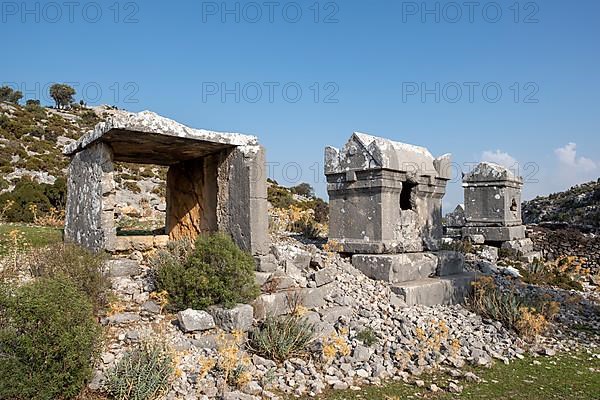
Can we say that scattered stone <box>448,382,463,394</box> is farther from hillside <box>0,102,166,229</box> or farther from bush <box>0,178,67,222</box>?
bush <box>0,178,67,222</box>

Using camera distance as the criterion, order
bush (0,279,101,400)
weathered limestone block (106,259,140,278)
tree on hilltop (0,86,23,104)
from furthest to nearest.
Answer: tree on hilltop (0,86,23,104)
weathered limestone block (106,259,140,278)
bush (0,279,101,400)

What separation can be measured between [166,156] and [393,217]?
13.7 feet

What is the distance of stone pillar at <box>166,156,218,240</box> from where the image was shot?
793cm

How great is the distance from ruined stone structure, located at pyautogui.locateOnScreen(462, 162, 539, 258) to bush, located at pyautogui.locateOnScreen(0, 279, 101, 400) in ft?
36.5

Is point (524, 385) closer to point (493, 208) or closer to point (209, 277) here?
point (209, 277)

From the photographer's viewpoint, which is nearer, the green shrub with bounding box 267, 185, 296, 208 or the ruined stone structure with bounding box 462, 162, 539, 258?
the ruined stone structure with bounding box 462, 162, 539, 258

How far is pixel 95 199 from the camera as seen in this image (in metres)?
6.90

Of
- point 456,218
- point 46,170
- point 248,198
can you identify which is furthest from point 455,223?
point 46,170

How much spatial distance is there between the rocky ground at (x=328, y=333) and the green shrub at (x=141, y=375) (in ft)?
0.47

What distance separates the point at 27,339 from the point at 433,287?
20.0 ft

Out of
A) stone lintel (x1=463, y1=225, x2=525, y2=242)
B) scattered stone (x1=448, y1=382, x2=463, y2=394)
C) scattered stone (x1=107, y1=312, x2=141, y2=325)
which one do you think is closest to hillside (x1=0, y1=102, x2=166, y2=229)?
scattered stone (x1=107, y1=312, x2=141, y2=325)

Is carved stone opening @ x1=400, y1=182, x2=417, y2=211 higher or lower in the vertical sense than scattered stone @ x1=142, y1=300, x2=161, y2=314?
higher

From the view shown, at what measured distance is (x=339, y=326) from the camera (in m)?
6.17

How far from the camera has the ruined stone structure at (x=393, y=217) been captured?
26.2 feet
